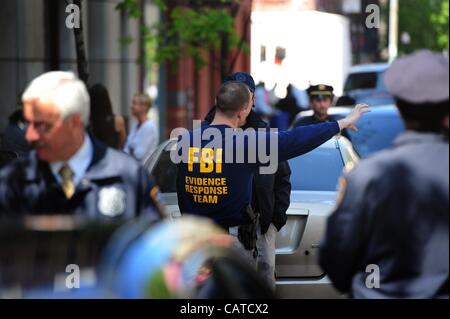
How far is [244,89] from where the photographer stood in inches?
315

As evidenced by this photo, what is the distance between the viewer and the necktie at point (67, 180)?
483cm

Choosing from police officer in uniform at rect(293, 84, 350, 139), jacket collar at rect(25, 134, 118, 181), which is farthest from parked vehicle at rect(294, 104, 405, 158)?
jacket collar at rect(25, 134, 118, 181)

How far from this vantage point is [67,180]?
485 centimetres

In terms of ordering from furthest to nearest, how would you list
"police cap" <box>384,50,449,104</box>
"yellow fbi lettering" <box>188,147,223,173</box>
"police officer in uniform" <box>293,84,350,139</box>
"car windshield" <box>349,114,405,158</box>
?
1. "car windshield" <box>349,114,405,158</box>
2. "police officer in uniform" <box>293,84,350,139</box>
3. "yellow fbi lettering" <box>188,147,223,173</box>
4. "police cap" <box>384,50,449,104</box>

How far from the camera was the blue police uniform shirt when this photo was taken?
758cm

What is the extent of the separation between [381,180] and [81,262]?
3.56ft

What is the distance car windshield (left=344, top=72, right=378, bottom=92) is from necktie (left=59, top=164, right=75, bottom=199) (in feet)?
76.6

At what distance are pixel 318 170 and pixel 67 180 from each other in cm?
576

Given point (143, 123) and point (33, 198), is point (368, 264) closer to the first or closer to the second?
point (33, 198)

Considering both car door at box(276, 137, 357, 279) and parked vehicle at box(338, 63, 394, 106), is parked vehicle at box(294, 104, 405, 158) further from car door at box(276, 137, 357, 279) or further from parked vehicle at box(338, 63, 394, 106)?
parked vehicle at box(338, 63, 394, 106)

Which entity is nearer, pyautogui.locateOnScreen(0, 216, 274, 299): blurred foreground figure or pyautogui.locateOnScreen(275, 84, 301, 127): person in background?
pyautogui.locateOnScreen(0, 216, 274, 299): blurred foreground figure

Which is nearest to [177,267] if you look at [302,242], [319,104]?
[302,242]

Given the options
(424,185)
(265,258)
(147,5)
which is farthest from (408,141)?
(147,5)

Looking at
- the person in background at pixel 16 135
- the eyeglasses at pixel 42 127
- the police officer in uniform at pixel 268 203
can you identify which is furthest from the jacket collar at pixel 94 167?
the person in background at pixel 16 135
